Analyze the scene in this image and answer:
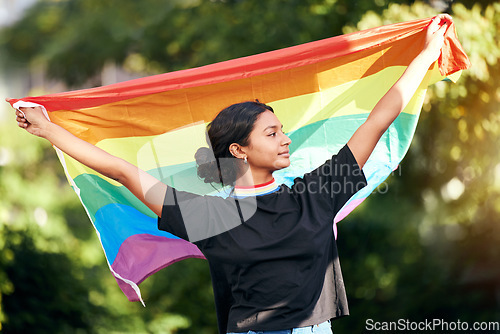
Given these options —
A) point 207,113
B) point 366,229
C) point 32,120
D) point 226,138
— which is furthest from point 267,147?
point 366,229

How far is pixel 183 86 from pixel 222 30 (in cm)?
320

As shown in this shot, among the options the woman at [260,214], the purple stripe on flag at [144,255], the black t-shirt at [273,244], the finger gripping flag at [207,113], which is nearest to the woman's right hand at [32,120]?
the woman at [260,214]

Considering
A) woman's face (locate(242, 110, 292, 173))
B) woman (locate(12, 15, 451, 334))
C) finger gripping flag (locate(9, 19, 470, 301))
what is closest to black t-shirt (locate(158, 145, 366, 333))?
woman (locate(12, 15, 451, 334))

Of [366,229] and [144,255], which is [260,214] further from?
[366,229]

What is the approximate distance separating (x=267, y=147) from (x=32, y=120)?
0.99 m

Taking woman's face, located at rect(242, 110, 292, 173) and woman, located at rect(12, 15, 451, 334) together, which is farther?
woman's face, located at rect(242, 110, 292, 173)

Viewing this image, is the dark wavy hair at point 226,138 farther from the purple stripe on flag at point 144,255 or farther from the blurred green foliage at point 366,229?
the blurred green foliage at point 366,229

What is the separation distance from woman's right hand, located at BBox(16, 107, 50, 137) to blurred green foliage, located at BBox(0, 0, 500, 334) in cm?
281

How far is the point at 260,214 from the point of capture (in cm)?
236

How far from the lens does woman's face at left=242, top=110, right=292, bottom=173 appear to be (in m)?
2.43

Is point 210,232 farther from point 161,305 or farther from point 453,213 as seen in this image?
point 453,213

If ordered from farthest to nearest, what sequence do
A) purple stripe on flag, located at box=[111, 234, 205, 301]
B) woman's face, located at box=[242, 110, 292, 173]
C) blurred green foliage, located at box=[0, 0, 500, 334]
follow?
blurred green foliage, located at box=[0, 0, 500, 334] → purple stripe on flag, located at box=[111, 234, 205, 301] → woman's face, located at box=[242, 110, 292, 173]

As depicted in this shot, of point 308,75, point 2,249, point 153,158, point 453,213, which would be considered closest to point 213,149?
point 153,158

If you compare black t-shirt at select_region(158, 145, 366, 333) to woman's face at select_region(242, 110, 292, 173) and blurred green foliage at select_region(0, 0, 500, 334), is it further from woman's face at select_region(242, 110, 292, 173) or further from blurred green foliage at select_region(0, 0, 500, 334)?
blurred green foliage at select_region(0, 0, 500, 334)
